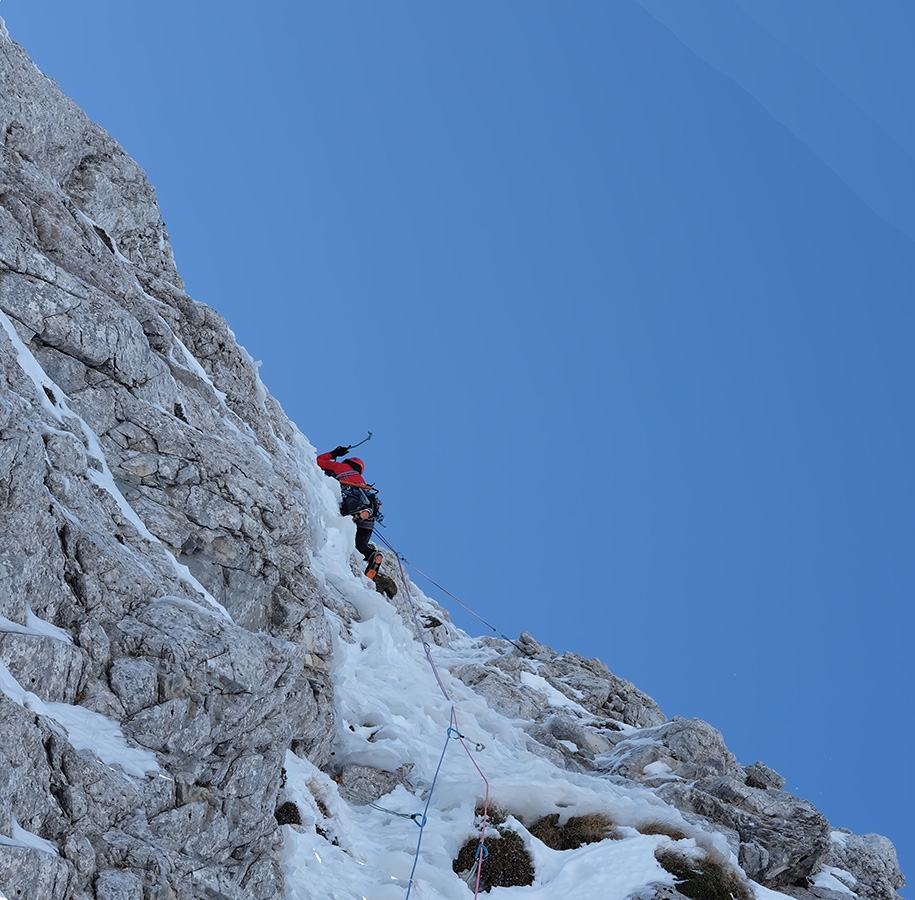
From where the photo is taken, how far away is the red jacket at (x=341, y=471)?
26.9 m

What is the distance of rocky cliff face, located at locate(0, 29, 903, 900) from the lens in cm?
1073

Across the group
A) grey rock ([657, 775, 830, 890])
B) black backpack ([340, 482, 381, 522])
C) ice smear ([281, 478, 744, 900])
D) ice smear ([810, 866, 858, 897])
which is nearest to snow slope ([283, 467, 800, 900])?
ice smear ([281, 478, 744, 900])

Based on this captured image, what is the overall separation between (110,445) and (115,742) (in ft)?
23.2

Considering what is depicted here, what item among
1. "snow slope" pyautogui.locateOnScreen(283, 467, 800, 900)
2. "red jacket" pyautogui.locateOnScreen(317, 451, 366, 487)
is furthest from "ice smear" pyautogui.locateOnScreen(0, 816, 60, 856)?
"red jacket" pyautogui.locateOnScreen(317, 451, 366, 487)

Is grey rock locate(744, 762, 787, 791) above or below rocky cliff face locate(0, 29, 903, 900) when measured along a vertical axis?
above

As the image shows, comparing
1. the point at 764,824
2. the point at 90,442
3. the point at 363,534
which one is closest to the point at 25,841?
the point at 90,442

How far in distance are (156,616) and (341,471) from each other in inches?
571

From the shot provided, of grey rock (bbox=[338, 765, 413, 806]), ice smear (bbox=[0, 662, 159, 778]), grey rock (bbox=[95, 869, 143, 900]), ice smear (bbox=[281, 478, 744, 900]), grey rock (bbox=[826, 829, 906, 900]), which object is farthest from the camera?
grey rock (bbox=[826, 829, 906, 900])

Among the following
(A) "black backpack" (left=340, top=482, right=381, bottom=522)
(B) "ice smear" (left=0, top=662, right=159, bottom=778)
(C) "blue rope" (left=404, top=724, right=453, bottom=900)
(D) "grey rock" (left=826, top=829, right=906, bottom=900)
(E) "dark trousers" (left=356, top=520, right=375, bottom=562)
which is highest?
(A) "black backpack" (left=340, top=482, right=381, bottom=522)

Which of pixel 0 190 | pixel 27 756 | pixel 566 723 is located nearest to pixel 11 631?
pixel 27 756

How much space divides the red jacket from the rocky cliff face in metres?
0.70

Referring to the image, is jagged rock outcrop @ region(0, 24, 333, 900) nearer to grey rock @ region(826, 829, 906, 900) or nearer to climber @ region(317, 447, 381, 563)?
climber @ region(317, 447, 381, 563)

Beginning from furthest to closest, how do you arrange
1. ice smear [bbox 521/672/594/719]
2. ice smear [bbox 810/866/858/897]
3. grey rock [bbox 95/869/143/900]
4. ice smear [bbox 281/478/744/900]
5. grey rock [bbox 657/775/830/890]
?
ice smear [bbox 521/672/594/719] < ice smear [bbox 810/866/858/897] < grey rock [bbox 657/775/830/890] < ice smear [bbox 281/478/744/900] < grey rock [bbox 95/869/143/900]

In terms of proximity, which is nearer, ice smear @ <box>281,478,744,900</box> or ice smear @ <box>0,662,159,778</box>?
ice smear @ <box>0,662,159,778</box>
